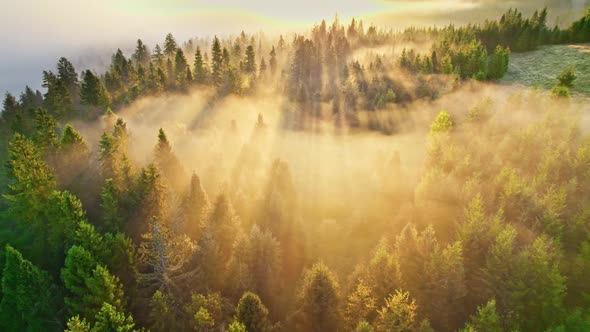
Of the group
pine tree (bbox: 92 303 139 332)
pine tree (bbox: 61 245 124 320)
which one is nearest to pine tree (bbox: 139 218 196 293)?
pine tree (bbox: 61 245 124 320)

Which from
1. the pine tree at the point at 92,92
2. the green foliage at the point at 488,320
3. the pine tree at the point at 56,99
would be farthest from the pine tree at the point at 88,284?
the pine tree at the point at 92,92

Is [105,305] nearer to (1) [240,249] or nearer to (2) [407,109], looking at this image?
(1) [240,249]

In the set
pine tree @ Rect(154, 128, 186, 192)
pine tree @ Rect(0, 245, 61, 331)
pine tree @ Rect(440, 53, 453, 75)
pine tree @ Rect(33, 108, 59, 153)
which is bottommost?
pine tree @ Rect(0, 245, 61, 331)

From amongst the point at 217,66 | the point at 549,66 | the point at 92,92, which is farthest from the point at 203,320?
the point at 549,66

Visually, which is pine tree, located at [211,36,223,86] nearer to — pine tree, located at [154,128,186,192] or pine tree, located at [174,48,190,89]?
pine tree, located at [174,48,190,89]

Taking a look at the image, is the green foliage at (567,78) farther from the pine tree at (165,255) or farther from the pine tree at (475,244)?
the pine tree at (165,255)
